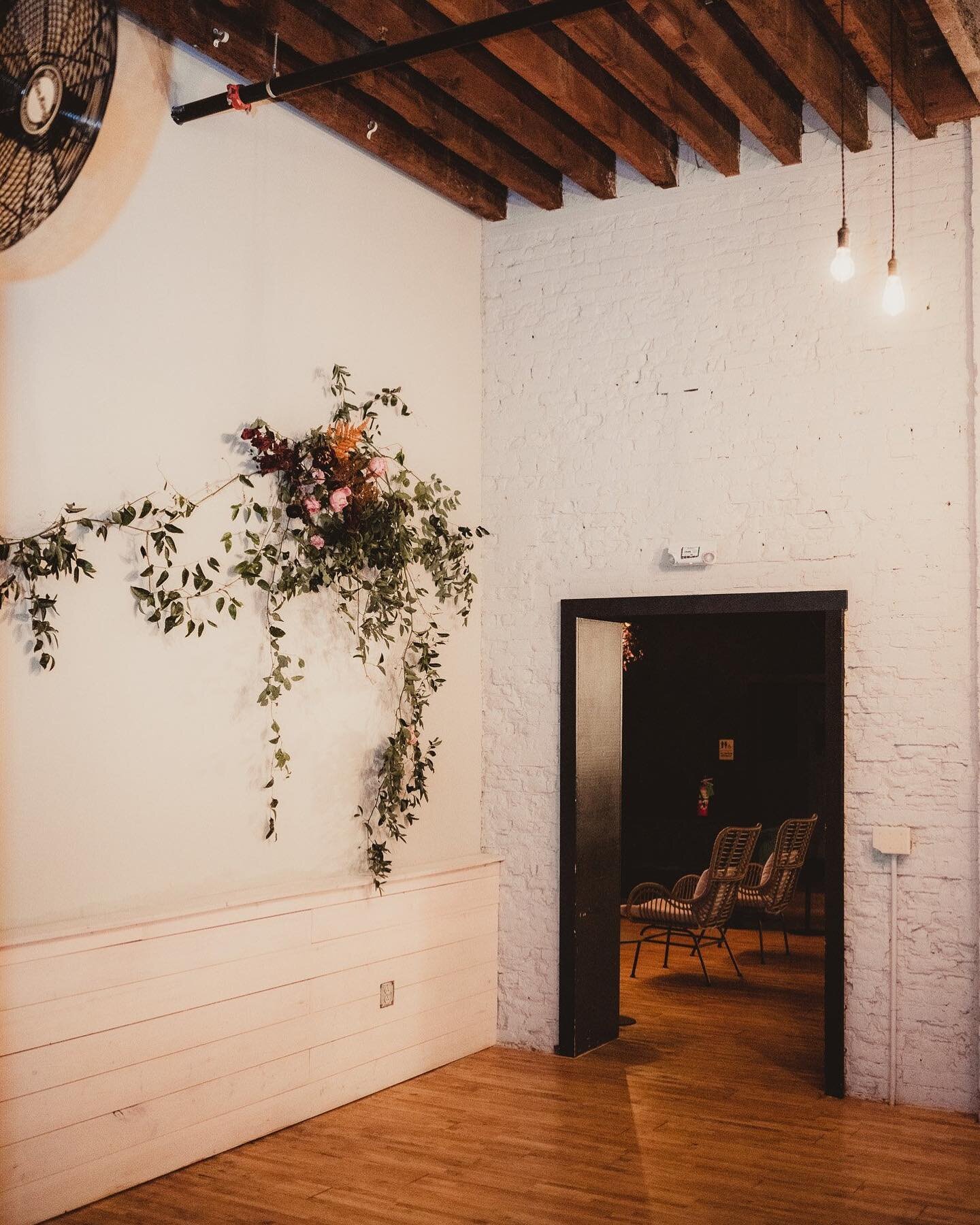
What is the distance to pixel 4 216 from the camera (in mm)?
3189

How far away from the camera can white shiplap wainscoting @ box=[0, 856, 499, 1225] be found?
375cm

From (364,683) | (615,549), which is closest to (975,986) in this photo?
(615,549)

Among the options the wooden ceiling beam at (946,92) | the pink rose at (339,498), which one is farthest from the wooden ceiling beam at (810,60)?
the pink rose at (339,498)

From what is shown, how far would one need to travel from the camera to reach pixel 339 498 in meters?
4.82

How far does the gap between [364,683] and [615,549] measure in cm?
138

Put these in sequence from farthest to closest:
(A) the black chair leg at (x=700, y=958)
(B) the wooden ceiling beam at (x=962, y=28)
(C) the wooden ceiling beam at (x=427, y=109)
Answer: (A) the black chair leg at (x=700, y=958) < (C) the wooden ceiling beam at (x=427, y=109) < (B) the wooden ceiling beam at (x=962, y=28)

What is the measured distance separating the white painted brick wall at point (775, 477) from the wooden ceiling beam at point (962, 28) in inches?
20.2

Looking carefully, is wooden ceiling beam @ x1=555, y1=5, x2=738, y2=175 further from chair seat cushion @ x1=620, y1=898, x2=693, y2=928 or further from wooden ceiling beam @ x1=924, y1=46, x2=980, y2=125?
chair seat cushion @ x1=620, y1=898, x2=693, y2=928

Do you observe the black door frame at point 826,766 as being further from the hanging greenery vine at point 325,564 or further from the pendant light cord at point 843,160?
the pendant light cord at point 843,160

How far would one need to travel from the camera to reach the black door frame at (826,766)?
207 inches

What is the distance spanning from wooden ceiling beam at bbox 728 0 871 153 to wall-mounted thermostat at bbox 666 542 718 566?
5.87ft

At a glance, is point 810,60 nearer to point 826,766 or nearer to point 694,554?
point 694,554

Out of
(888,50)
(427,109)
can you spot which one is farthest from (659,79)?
(427,109)

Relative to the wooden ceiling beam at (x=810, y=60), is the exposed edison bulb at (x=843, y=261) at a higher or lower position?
lower
